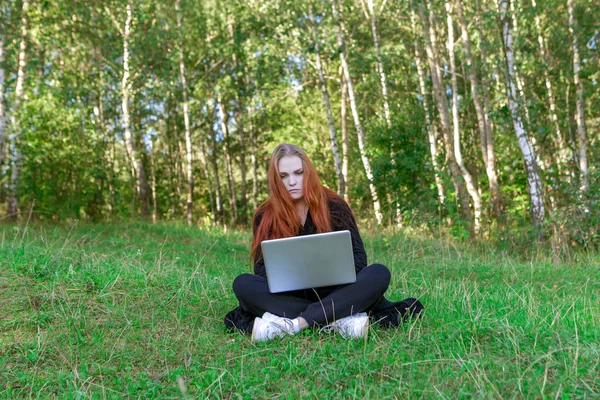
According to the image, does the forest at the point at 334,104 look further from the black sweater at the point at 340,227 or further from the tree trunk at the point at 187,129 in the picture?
the black sweater at the point at 340,227

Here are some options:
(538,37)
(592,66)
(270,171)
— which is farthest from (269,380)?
(538,37)

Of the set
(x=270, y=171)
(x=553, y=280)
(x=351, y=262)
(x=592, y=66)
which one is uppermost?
(x=592, y=66)

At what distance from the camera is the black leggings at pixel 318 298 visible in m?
3.93

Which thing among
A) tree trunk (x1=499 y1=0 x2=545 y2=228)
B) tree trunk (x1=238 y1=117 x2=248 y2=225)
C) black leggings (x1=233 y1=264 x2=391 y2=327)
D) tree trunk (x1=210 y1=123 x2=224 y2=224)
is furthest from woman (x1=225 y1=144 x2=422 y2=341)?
tree trunk (x1=210 y1=123 x2=224 y2=224)

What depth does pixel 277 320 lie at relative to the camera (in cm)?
396

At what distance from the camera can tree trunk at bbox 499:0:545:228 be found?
8.93m

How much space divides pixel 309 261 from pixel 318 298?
16.3 inches

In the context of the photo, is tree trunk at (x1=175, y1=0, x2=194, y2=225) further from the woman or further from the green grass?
the woman

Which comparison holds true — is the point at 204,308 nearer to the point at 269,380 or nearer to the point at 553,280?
the point at 269,380

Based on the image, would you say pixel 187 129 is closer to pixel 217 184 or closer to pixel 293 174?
pixel 217 184

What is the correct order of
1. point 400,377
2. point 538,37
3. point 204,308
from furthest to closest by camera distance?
point 538,37
point 204,308
point 400,377

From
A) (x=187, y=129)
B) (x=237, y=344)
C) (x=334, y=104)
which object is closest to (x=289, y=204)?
(x=237, y=344)

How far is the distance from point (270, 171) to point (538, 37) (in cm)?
1545

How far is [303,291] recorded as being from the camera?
4238 millimetres
